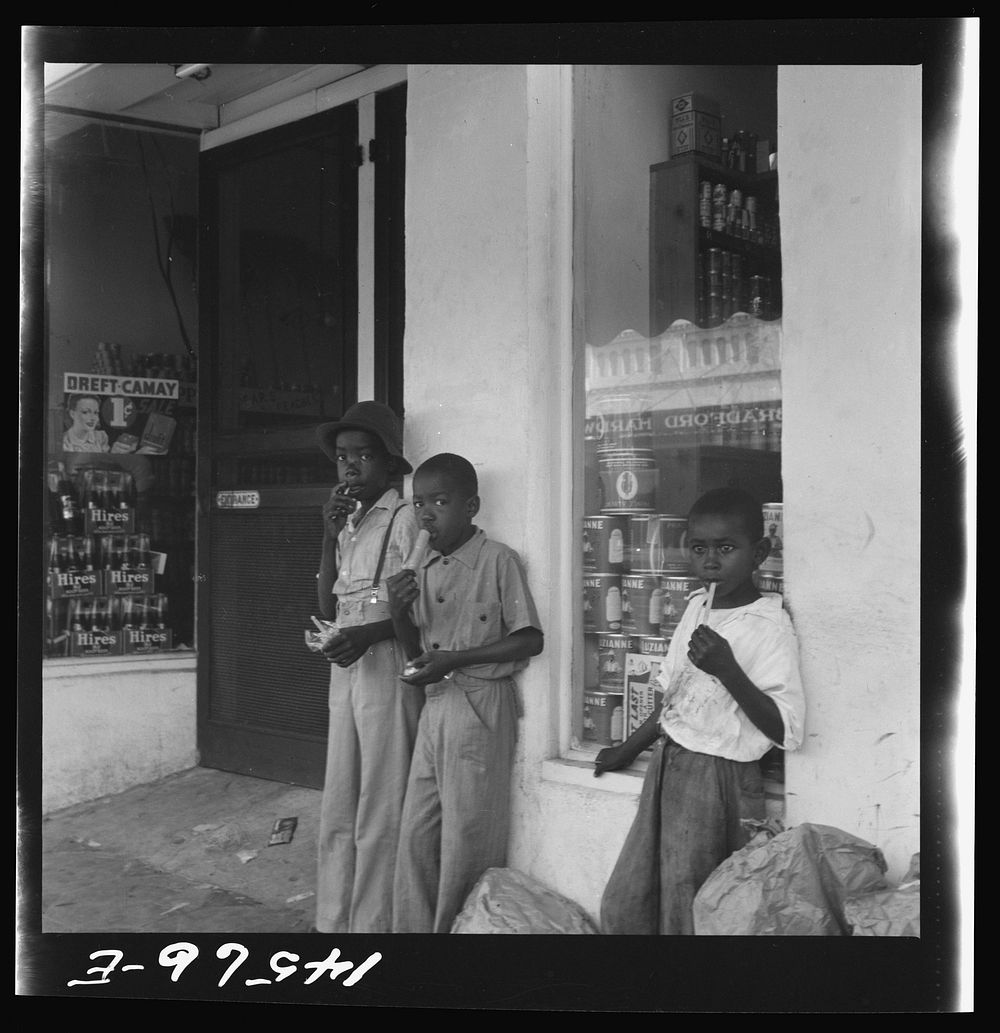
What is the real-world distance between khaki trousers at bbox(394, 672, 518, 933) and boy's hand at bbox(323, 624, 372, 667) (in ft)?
0.82

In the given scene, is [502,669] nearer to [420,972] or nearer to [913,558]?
[420,972]

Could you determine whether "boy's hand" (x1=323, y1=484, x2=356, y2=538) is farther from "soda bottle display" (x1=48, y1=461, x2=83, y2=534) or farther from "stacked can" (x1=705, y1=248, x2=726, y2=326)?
"soda bottle display" (x1=48, y1=461, x2=83, y2=534)

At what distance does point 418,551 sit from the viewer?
3.31 m

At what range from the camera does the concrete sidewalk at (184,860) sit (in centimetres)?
360

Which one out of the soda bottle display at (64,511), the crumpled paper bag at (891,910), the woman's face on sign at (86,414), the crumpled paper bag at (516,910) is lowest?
the crumpled paper bag at (516,910)

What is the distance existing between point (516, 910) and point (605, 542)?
1131 millimetres

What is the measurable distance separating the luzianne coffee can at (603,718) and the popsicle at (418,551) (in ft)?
2.24

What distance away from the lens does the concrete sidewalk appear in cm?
360

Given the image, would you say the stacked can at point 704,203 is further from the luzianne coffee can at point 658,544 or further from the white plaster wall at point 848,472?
the luzianne coffee can at point 658,544

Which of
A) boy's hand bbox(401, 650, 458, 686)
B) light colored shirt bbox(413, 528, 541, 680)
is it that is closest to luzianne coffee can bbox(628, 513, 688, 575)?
light colored shirt bbox(413, 528, 541, 680)

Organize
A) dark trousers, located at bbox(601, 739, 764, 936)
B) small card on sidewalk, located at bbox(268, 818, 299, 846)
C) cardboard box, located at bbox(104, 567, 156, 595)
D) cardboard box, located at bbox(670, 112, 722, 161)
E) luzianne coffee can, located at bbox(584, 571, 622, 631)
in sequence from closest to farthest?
dark trousers, located at bbox(601, 739, 764, 936)
luzianne coffee can, located at bbox(584, 571, 622, 631)
cardboard box, located at bbox(670, 112, 722, 161)
small card on sidewalk, located at bbox(268, 818, 299, 846)
cardboard box, located at bbox(104, 567, 156, 595)

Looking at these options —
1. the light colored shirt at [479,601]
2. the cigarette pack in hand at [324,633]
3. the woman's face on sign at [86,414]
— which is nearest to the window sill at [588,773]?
the light colored shirt at [479,601]

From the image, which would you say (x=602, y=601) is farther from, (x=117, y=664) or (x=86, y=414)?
(x=86, y=414)

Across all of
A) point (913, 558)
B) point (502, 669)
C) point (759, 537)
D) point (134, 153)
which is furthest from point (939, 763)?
point (134, 153)
